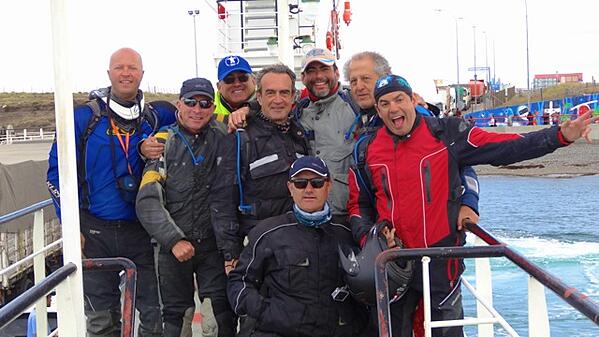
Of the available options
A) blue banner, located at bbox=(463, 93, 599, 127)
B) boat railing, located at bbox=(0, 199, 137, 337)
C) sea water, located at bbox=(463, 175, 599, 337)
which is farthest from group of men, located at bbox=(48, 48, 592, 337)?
blue banner, located at bbox=(463, 93, 599, 127)

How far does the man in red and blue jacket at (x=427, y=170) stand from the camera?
10.9 ft

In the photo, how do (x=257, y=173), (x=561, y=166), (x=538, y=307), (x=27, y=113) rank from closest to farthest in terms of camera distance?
(x=538, y=307)
(x=257, y=173)
(x=561, y=166)
(x=27, y=113)

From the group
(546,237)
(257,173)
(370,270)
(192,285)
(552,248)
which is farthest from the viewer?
(546,237)

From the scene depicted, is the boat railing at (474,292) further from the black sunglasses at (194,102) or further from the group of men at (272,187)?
the black sunglasses at (194,102)

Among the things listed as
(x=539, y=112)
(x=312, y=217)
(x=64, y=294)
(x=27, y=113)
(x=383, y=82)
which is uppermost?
(x=27, y=113)

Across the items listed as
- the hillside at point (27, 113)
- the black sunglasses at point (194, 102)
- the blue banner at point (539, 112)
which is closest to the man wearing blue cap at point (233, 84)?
the black sunglasses at point (194, 102)

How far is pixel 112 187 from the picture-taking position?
3953 millimetres

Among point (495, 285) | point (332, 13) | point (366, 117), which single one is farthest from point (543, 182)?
point (366, 117)

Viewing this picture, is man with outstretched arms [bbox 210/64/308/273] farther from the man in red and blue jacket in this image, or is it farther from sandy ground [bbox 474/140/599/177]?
sandy ground [bbox 474/140/599/177]

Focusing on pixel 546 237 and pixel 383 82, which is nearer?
pixel 383 82

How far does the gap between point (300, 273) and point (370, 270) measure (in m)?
0.38

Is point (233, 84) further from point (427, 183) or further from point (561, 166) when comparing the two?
point (561, 166)

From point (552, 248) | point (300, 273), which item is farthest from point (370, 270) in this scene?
point (552, 248)

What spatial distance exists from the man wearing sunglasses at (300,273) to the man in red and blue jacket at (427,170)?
232mm
